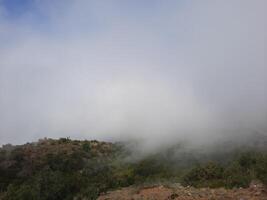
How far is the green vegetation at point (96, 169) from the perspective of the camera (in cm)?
2333

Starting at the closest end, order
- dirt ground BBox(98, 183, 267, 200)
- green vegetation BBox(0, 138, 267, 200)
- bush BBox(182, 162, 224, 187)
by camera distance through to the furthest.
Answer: dirt ground BBox(98, 183, 267, 200) → bush BBox(182, 162, 224, 187) → green vegetation BBox(0, 138, 267, 200)

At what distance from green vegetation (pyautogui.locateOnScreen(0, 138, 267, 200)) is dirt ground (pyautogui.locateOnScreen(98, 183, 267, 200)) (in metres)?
0.98

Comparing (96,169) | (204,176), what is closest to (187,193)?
(204,176)

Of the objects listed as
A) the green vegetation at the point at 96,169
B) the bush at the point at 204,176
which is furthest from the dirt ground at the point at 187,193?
the bush at the point at 204,176

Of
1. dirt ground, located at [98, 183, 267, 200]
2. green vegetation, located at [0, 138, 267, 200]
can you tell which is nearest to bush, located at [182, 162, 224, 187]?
green vegetation, located at [0, 138, 267, 200]

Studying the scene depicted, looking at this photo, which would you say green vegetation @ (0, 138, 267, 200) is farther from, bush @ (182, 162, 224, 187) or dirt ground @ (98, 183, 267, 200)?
dirt ground @ (98, 183, 267, 200)

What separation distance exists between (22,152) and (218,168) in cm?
1926

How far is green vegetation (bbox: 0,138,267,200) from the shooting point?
23328 mm

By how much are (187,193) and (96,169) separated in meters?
14.5

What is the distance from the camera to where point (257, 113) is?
4794cm

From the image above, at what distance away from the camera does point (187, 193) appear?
1936cm

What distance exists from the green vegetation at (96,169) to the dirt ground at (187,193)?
983 millimetres

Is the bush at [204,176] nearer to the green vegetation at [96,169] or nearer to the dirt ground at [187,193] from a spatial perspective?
the green vegetation at [96,169]

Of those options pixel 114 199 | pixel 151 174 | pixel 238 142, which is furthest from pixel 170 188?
pixel 238 142
